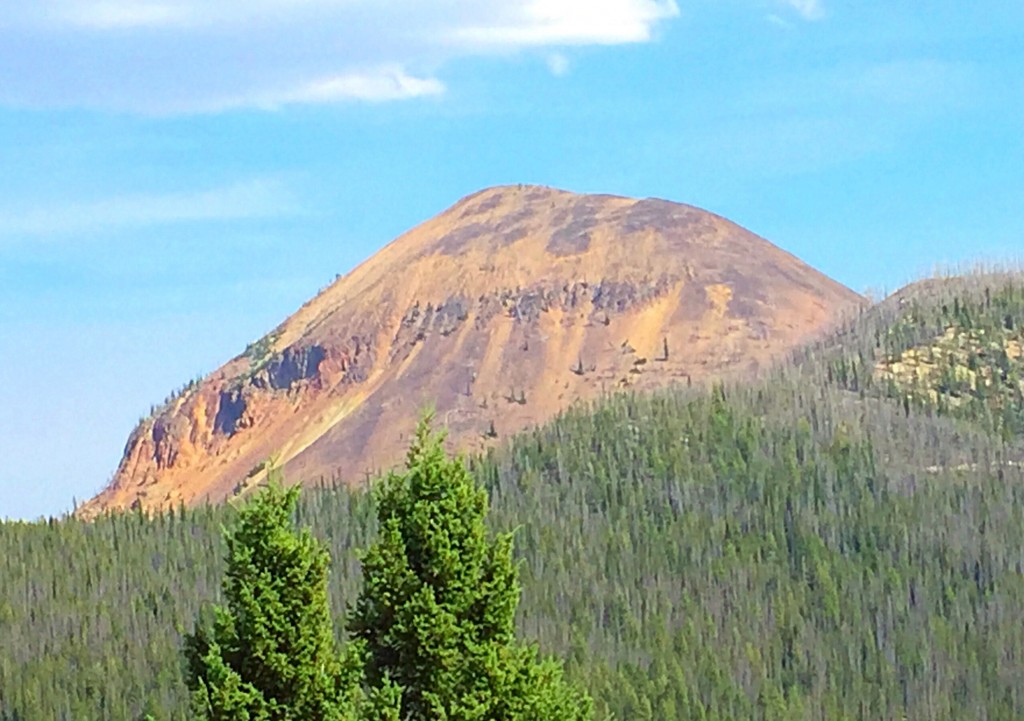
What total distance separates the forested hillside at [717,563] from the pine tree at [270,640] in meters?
63.8

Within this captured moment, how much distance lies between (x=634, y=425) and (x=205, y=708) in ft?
476

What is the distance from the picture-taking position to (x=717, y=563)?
132 meters

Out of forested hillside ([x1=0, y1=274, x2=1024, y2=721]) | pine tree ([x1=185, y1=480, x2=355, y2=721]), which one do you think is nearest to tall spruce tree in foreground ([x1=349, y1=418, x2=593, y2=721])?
pine tree ([x1=185, y1=480, x2=355, y2=721])

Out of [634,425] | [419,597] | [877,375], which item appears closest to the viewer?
[419,597]

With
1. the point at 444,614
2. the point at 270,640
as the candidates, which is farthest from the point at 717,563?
the point at 270,640

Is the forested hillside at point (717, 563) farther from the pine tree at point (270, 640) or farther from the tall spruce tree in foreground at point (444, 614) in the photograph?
the pine tree at point (270, 640)

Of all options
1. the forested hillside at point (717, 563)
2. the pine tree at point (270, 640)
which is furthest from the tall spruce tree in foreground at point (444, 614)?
the forested hillside at point (717, 563)

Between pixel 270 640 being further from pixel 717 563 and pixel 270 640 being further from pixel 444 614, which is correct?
pixel 717 563

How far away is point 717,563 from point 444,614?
103591mm

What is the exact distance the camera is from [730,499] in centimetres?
14862

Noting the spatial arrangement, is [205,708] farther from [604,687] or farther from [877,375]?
[877,375]

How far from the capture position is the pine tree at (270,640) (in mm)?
27688

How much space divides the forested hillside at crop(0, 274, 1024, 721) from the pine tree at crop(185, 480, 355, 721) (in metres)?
63.8

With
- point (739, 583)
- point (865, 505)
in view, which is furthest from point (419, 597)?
point (865, 505)
